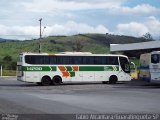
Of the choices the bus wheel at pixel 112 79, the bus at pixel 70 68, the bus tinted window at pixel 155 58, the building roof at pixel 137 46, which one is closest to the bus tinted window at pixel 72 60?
the bus at pixel 70 68

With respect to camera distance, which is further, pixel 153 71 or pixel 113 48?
pixel 113 48

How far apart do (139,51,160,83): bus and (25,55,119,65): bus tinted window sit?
367cm

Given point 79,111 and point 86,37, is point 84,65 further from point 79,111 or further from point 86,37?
point 86,37

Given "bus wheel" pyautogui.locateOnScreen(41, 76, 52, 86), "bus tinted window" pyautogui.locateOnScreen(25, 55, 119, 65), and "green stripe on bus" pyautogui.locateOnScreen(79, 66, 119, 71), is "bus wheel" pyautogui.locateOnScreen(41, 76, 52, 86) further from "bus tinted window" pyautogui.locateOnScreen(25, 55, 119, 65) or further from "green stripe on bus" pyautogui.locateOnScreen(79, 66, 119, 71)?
"green stripe on bus" pyautogui.locateOnScreen(79, 66, 119, 71)

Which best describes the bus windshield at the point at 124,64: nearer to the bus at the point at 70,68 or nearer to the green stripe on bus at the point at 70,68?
the bus at the point at 70,68

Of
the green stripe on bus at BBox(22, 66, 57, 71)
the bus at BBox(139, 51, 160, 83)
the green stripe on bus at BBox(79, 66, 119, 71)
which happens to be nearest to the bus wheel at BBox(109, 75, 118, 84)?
the green stripe on bus at BBox(79, 66, 119, 71)

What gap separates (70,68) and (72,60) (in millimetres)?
738

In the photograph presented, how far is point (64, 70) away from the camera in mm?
39562

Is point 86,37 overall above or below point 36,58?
above

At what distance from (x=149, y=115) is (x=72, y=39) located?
442 feet

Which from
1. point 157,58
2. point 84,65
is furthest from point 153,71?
point 84,65

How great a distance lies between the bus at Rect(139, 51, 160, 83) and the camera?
1411 inches

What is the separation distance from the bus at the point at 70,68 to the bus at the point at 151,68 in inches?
131

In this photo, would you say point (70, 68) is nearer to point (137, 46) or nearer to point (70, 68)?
point (70, 68)
